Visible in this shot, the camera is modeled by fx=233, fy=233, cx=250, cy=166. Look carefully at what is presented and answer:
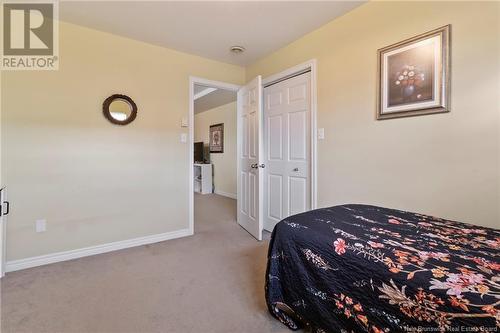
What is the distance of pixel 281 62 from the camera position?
2885mm

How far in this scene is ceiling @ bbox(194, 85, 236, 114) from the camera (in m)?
4.88

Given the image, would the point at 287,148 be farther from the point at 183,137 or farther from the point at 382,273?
the point at 382,273

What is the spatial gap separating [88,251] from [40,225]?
1.64ft

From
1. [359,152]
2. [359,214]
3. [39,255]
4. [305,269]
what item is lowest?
[39,255]

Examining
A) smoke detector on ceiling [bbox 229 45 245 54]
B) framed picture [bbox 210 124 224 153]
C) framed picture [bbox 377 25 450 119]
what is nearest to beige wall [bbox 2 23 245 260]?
smoke detector on ceiling [bbox 229 45 245 54]

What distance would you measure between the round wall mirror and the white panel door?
5.40ft

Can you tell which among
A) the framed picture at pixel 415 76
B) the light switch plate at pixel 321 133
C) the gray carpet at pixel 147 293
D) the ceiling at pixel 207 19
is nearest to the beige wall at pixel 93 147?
the ceiling at pixel 207 19

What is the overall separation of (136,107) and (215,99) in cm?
304

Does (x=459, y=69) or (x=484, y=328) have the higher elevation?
(x=459, y=69)

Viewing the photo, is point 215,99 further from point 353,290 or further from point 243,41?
point 353,290

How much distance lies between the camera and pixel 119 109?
260 centimetres

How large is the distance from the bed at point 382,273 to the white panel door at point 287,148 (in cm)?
116

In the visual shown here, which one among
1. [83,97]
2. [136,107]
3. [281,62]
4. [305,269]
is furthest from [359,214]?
[83,97]

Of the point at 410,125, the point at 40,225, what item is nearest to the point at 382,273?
the point at 410,125
